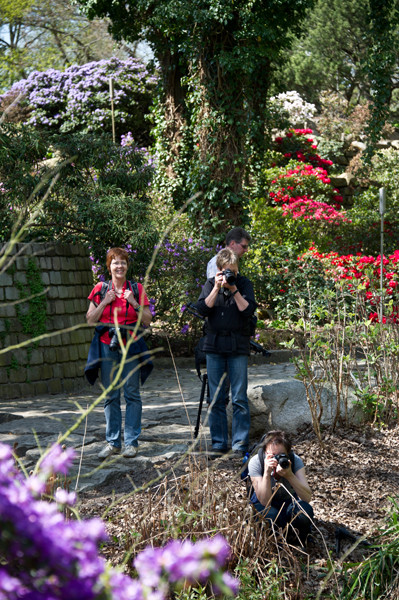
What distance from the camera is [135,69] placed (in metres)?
17.0

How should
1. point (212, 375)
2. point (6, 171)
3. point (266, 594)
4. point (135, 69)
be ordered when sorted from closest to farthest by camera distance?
point (266, 594)
point (212, 375)
point (6, 171)
point (135, 69)

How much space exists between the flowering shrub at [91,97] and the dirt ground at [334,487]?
12.9 m

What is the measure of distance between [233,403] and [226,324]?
565mm

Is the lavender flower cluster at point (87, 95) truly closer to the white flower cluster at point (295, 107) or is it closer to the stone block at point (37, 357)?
the white flower cluster at point (295, 107)

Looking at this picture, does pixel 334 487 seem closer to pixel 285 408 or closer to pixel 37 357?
pixel 285 408

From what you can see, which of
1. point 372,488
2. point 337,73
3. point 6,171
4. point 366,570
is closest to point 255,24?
point 6,171

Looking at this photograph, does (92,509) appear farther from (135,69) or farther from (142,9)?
(135,69)

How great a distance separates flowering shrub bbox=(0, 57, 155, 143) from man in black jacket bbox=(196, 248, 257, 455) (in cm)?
1225

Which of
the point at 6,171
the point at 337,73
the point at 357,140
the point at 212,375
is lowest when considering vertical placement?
the point at 212,375

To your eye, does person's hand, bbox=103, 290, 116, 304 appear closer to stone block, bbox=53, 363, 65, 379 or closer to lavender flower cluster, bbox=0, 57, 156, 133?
stone block, bbox=53, 363, 65, 379

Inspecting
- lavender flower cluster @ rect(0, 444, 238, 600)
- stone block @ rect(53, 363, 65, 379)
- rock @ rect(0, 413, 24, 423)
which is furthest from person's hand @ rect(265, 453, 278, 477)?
stone block @ rect(53, 363, 65, 379)

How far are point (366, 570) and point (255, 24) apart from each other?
31.4 ft

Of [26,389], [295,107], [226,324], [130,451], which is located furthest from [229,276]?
[295,107]

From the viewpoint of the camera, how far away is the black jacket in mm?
4996
